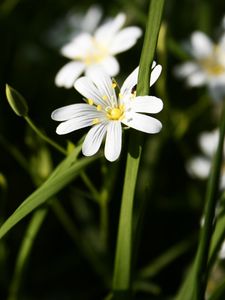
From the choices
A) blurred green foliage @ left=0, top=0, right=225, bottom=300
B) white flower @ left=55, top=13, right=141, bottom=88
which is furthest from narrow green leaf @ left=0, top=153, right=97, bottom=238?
white flower @ left=55, top=13, right=141, bottom=88

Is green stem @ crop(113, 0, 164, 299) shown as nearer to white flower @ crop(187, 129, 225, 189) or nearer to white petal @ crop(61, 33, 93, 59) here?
white petal @ crop(61, 33, 93, 59)

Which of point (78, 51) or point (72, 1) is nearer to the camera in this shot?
point (78, 51)

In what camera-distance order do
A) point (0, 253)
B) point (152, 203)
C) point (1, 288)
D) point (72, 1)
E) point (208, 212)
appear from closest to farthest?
point (208, 212) → point (0, 253) → point (1, 288) → point (152, 203) → point (72, 1)

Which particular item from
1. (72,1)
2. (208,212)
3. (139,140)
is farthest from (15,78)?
(208,212)

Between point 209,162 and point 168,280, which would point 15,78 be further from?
point 168,280

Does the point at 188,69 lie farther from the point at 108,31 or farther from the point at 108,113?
the point at 108,113

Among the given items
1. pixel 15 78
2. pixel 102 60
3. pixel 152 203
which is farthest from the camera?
pixel 15 78

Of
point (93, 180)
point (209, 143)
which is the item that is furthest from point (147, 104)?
point (93, 180)
